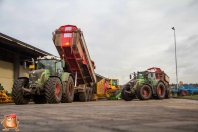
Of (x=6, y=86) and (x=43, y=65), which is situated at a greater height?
(x=43, y=65)

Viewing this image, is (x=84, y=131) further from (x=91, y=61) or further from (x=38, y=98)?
(x=91, y=61)

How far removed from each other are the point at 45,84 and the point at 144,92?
7238 mm

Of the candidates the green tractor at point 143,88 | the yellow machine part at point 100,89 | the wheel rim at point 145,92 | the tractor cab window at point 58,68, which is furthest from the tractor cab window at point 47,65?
the wheel rim at point 145,92

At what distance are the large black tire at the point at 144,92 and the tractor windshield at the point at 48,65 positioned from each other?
5.70 metres

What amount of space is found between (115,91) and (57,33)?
353 inches

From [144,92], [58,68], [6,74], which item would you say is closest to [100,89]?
[144,92]

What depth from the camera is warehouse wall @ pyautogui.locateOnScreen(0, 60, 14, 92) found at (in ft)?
55.0

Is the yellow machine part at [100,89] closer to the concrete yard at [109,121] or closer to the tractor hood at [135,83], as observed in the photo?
the tractor hood at [135,83]

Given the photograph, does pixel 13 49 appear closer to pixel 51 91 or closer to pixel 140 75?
pixel 51 91

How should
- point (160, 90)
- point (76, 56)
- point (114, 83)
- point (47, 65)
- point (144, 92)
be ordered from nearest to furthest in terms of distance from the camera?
1. point (47, 65)
2. point (76, 56)
3. point (144, 92)
4. point (160, 90)
5. point (114, 83)

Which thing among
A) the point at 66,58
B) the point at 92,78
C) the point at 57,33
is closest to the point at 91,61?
the point at 92,78

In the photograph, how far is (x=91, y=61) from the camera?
14867mm

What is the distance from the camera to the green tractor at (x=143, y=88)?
14578 mm

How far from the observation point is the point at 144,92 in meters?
14.8
